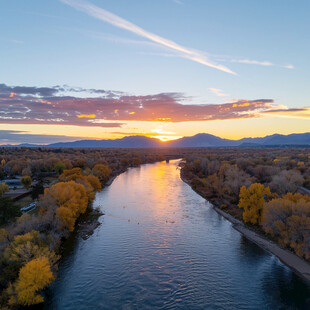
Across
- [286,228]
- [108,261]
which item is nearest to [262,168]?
[286,228]

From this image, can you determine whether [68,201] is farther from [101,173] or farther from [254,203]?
[101,173]

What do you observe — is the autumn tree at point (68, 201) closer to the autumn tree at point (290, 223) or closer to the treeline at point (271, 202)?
the treeline at point (271, 202)

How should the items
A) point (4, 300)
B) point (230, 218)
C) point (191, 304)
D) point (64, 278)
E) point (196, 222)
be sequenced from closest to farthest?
point (4, 300) → point (191, 304) → point (64, 278) → point (196, 222) → point (230, 218)

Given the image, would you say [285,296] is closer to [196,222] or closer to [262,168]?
[196,222]

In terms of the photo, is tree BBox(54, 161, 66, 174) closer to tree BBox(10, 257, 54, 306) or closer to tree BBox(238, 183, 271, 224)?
tree BBox(238, 183, 271, 224)

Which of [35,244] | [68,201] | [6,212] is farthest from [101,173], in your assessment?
[35,244]
